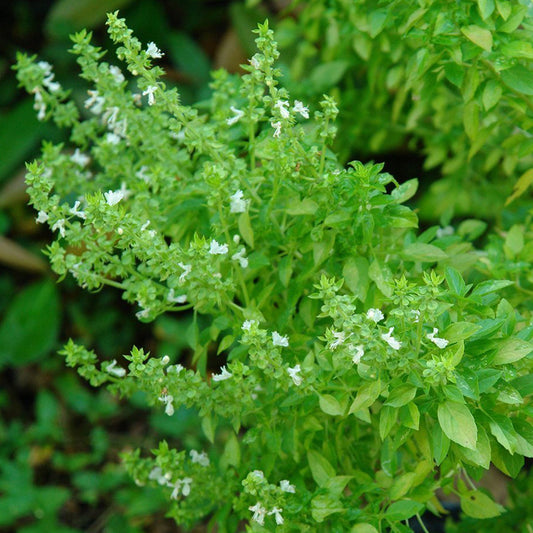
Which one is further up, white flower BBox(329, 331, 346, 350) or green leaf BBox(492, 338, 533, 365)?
white flower BBox(329, 331, 346, 350)

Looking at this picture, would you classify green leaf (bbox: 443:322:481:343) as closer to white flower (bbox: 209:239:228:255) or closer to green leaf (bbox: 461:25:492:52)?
white flower (bbox: 209:239:228:255)

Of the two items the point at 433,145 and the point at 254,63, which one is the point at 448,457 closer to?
the point at 254,63

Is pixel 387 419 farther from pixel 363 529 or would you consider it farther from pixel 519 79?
pixel 519 79

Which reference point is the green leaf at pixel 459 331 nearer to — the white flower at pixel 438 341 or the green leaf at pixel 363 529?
the white flower at pixel 438 341

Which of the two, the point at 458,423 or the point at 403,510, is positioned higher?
the point at 458,423

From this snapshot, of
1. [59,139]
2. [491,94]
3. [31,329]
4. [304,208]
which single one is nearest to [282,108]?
[304,208]

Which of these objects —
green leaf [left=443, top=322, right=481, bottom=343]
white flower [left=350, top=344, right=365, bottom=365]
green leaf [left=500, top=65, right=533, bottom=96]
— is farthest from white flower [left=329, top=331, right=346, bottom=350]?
green leaf [left=500, top=65, right=533, bottom=96]

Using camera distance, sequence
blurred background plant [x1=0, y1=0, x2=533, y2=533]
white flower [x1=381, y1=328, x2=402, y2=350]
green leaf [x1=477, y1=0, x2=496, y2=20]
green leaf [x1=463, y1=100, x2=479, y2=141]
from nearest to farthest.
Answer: white flower [x1=381, y1=328, x2=402, y2=350] < green leaf [x1=477, y1=0, x2=496, y2=20] < green leaf [x1=463, y1=100, x2=479, y2=141] < blurred background plant [x1=0, y1=0, x2=533, y2=533]
